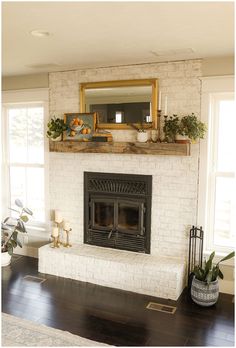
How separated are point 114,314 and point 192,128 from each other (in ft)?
6.56

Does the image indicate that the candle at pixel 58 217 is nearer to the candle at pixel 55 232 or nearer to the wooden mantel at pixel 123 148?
the candle at pixel 55 232

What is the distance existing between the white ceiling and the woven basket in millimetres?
2294

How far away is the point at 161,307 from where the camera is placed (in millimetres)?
3375

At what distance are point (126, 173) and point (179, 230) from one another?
91 centimetres

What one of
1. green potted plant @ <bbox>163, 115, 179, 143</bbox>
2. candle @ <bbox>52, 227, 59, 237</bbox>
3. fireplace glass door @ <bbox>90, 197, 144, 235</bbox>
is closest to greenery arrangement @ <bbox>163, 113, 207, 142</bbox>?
green potted plant @ <bbox>163, 115, 179, 143</bbox>

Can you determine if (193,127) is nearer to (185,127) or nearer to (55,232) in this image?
(185,127)

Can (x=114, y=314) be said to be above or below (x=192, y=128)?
below

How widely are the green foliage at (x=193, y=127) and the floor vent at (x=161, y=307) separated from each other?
1737mm

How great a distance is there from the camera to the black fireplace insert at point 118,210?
3.99 metres

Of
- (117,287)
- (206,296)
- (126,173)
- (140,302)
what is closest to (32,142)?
(126,173)

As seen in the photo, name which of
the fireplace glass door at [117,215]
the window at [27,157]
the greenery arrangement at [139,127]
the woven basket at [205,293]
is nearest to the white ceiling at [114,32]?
the greenery arrangement at [139,127]

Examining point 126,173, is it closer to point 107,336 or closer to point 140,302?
point 140,302

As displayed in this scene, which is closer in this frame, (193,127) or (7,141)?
(193,127)

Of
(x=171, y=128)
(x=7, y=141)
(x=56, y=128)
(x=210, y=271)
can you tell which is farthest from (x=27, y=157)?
(x=210, y=271)
